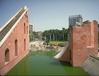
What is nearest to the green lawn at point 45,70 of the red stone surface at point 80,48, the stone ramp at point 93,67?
the stone ramp at point 93,67

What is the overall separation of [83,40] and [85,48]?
22.2 inches

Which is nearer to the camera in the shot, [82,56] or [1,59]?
[1,59]

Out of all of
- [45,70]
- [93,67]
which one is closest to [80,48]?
[93,67]

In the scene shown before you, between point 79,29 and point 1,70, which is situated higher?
point 79,29

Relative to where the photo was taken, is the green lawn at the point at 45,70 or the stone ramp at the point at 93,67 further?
the green lawn at the point at 45,70

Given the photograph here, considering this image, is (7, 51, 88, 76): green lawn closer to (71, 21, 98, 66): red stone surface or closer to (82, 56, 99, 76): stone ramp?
(82, 56, 99, 76): stone ramp

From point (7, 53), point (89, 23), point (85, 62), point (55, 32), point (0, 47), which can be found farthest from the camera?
point (55, 32)

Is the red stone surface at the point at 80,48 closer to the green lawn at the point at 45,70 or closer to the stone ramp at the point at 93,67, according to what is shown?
the green lawn at the point at 45,70

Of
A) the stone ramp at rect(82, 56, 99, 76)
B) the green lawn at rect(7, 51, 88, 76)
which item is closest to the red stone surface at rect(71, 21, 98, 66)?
the green lawn at rect(7, 51, 88, 76)

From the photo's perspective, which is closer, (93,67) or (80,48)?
(93,67)

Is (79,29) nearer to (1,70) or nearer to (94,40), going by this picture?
(94,40)

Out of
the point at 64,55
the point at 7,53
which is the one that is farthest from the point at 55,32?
the point at 7,53

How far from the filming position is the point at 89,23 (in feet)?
48.5

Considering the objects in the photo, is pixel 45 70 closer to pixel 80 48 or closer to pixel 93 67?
pixel 93 67
